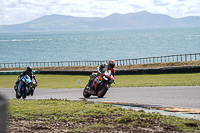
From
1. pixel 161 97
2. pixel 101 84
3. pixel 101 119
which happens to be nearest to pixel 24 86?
pixel 101 84

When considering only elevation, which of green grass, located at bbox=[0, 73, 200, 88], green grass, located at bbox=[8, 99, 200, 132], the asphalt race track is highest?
green grass, located at bbox=[8, 99, 200, 132]

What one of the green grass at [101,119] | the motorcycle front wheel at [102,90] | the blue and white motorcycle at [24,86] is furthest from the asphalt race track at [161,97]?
the green grass at [101,119]

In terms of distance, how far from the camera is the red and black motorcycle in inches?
564

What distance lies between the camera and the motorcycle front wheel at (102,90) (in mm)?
14640

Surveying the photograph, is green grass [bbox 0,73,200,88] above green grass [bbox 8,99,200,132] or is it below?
below

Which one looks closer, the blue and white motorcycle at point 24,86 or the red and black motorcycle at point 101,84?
the red and black motorcycle at point 101,84

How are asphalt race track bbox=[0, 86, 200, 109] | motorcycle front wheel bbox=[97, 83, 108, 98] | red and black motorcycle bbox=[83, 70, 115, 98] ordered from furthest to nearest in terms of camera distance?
motorcycle front wheel bbox=[97, 83, 108, 98] → red and black motorcycle bbox=[83, 70, 115, 98] → asphalt race track bbox=[0, 86, 200, 109]

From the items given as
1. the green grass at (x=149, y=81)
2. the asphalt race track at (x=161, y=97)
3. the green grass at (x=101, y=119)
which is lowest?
the green grass at (x=149, y=81)

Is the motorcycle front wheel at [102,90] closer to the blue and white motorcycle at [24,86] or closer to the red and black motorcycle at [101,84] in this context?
the red and black motorcycle at [101,84]

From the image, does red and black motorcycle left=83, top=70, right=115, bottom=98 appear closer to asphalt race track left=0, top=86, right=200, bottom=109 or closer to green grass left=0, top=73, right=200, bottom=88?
asphalt race track left=0, top=86, right=200, bottom=109

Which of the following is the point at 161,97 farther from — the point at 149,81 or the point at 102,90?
the point at 149,81

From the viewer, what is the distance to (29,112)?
9.16 m

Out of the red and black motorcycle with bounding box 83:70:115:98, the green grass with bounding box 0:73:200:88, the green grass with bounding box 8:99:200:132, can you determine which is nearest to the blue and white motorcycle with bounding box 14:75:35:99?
the red and black motorcycle with bounding box 83:70:115:98

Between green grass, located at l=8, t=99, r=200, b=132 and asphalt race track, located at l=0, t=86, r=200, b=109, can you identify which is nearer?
green grass, located at l=8, t=99, r=200, b=132
